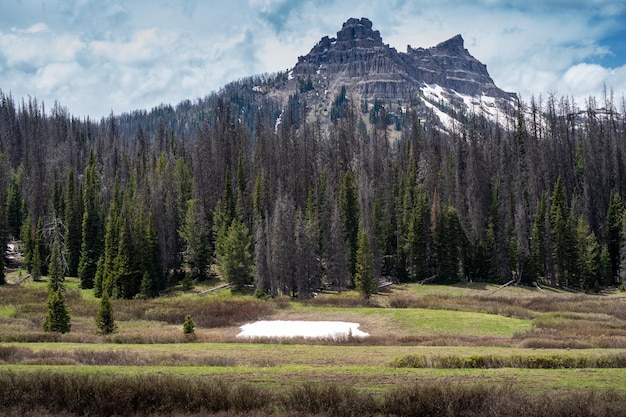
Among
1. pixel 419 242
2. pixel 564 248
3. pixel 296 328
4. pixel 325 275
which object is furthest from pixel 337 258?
pixel 564 248

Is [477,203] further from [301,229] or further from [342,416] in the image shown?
[342,416]

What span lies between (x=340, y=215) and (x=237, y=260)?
18276 mm

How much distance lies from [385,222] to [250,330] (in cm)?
4615

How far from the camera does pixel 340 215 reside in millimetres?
81125

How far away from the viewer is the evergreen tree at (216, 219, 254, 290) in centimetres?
6962

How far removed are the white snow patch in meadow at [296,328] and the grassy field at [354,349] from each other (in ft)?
4.95

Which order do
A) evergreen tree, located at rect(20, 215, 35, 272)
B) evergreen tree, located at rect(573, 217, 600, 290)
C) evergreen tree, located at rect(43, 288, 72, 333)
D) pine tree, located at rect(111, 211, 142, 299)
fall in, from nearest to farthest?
evergreen tree, located at rect(43, 288, 72, 333) < pine tree, located at rect(111, 211, 142, 299) < evergreen tree, located at rect(573, 217, 600, 290) < evergreen tree, located at rect(20, 215, 35, 272)

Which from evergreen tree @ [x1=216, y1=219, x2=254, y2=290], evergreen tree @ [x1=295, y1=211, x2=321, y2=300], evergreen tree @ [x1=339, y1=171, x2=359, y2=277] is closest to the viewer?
evergreen tree @ [x1=295, y1=211, x2=321, y2=300]

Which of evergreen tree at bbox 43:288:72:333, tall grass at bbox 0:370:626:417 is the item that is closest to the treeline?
evergreen tree at bbox 43:288:72:333

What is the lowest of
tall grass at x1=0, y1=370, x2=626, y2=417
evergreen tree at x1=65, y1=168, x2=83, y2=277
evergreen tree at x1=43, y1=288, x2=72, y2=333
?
tall grass at x1=0, y1=370, x2=626, y2=417

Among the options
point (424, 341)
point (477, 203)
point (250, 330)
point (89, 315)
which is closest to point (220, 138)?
point (477, 203)

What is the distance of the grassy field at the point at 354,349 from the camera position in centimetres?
1750

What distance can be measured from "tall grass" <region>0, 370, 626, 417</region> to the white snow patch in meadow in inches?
979

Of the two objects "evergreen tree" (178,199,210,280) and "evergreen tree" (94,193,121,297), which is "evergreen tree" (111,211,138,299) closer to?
"evergreen tree" (94,193,121,297)
